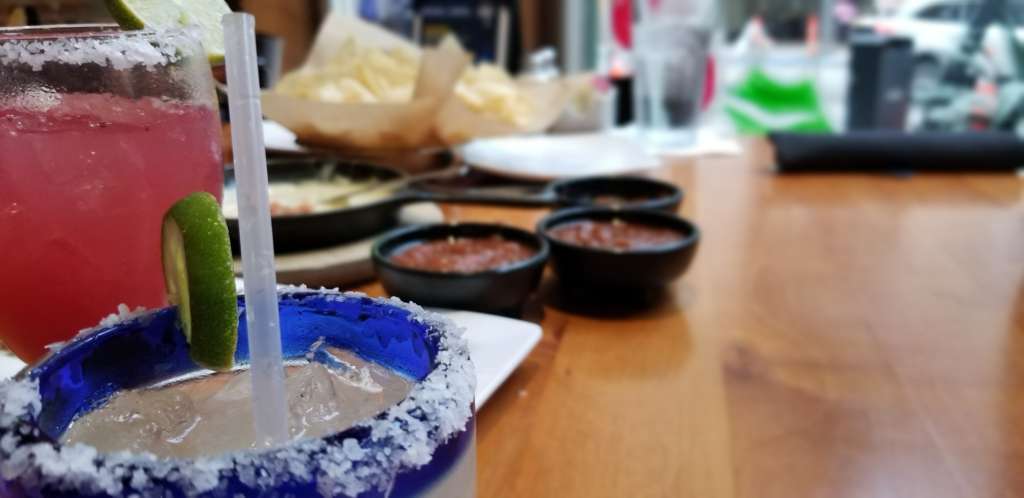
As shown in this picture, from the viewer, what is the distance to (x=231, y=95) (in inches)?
12.9

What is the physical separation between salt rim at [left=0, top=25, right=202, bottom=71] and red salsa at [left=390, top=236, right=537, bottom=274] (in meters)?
0.39

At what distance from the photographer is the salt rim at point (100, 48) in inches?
19.6

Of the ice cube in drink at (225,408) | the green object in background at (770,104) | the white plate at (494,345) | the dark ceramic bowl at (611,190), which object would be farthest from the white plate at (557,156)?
the green object in background at (770,104)

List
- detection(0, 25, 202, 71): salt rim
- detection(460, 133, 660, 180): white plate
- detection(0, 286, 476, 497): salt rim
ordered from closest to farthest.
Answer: detection(0, 286, 476, 497): salt rim
detection(0, 25, 202, 71): salt rim
detection(460, 133, 660, 180): white plate

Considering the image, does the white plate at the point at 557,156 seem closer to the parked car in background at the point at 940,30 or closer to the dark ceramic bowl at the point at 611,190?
the dark ceramic bowl at the point at 611,190

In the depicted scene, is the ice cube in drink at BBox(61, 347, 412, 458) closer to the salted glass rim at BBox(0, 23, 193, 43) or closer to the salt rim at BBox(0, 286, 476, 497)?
the salt rim at BBox(0, 286, 476, 497)

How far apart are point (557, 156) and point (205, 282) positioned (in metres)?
1.29

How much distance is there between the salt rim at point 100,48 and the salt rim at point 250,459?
0.84ft

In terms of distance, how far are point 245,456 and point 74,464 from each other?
6cm

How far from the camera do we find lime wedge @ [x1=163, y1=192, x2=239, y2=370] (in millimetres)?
369

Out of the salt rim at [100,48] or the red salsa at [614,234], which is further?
the red salsa at [614,234]

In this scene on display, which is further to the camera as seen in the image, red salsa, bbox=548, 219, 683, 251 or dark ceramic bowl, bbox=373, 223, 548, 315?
red salsa, bbox=548, 219, 683, 251

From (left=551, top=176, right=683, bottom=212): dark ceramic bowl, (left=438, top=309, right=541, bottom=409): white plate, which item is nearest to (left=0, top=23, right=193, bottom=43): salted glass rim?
(left=438, top=309, right=541, bottom=409): white plate

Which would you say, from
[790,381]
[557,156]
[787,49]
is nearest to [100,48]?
[790,381]
